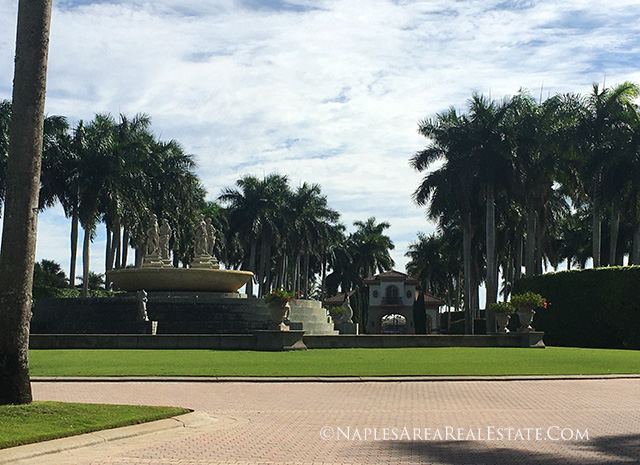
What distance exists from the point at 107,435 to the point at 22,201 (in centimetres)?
379

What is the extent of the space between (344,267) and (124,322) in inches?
2964

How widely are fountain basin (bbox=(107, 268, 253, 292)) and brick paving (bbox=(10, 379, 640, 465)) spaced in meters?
19.2

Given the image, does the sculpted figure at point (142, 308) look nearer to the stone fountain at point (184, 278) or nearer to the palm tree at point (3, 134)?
the stone fountain at point (184, 278)

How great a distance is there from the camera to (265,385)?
53.3 ft

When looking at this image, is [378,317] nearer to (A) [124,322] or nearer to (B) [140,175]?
(B) [140,175]

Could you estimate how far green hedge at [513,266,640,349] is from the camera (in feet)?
113

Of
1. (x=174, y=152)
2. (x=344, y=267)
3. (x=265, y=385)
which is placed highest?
(x=174, y=152)

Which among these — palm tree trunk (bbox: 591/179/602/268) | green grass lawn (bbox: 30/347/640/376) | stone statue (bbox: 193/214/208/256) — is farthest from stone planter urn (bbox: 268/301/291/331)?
palm tree trunk (bbox: 591/179/602/268)

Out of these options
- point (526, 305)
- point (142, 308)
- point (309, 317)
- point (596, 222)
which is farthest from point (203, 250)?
point (596, 222)

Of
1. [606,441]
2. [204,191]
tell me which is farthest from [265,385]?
[204,191]

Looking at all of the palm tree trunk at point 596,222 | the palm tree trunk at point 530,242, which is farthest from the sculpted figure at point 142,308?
the palm tree trunk at point 530,242

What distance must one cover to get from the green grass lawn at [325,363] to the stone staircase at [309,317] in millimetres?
8384

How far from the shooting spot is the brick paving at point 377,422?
26.9 feet

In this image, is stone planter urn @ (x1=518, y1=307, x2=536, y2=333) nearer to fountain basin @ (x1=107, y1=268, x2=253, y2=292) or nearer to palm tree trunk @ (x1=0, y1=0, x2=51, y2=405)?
fountain basin @ (x1=107, y1=268, x2=253, y2=292)
